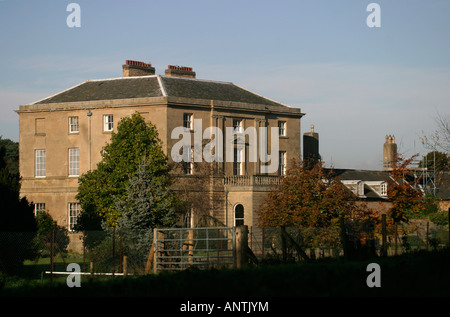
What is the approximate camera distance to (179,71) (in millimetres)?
63469

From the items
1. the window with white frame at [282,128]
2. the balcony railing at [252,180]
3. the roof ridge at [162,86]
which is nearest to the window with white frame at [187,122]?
the roof ridge at [162,86]

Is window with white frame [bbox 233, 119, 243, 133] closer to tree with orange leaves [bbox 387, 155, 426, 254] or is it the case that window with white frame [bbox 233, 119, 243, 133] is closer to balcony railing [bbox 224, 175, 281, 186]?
balcony railing [bbox 224, 175, 281, 186]

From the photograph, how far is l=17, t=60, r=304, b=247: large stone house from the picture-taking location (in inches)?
2206

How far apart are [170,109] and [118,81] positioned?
7.77 meters

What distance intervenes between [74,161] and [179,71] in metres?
12.2

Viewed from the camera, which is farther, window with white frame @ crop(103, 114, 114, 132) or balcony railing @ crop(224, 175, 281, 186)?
window with white frame @ crop(103, 114, 114, 132)

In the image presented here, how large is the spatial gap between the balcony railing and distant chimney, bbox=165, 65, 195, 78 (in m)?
11.5

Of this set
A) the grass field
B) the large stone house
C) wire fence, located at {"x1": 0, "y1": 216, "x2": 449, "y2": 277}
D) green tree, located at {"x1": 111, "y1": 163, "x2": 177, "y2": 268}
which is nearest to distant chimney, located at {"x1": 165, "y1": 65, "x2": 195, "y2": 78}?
the large stone house

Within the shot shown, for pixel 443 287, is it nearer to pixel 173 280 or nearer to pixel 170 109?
pixel 173 280

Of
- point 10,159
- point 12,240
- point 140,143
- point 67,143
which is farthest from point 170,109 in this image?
point 10,159

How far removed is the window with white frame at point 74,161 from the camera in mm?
58531

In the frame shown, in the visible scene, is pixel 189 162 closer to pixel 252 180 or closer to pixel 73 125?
pixel 252 180

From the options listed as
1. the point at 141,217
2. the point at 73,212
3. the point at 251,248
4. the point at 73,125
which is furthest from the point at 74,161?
the point at 251,248

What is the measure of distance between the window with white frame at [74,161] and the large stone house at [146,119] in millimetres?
Answer: 80
